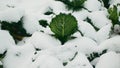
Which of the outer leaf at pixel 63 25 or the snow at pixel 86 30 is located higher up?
the outer leaf at pixel 63 25

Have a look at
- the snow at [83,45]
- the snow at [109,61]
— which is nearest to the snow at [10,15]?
the snow at [83,45]

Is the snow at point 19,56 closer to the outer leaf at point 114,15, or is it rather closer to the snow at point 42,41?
the snow at point 42,41

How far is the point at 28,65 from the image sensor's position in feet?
6.04

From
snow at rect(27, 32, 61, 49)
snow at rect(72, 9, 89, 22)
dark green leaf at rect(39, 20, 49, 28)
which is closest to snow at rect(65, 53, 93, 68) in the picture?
snow at rect(27, 32, 61, 49)

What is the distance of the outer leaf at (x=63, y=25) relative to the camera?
202 cm

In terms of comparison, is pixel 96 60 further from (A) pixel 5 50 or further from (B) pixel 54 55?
(A) pixel 5 50

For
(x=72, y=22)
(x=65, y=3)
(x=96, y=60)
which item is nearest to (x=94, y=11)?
(x=65, y=3)

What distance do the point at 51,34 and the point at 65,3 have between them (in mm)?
610

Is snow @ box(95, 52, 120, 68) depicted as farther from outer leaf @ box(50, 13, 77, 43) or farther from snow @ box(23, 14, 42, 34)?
snow @ box(23, 14, 42, 34)

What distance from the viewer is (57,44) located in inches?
81.1

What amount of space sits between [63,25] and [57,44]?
0.15 m

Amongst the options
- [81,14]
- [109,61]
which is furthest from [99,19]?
[109,61]

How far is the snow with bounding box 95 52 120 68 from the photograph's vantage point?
69.0 inches

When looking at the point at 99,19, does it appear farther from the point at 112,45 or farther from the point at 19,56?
the point at 19,56
